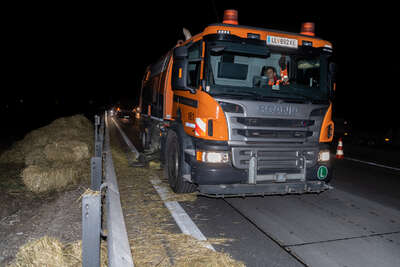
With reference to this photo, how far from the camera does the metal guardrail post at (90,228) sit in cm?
295

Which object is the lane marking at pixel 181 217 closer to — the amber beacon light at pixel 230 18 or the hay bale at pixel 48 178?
the hay bale at pixel 48 178

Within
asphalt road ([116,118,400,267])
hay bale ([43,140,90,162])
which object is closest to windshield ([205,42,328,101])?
asphalt road ([116,118,400,267])

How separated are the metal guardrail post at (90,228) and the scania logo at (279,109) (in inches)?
132

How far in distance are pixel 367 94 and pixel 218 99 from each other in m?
25.3

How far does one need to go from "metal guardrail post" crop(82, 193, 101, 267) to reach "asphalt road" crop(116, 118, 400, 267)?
5.93 ft

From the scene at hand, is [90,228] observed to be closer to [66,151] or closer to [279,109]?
[279,109]

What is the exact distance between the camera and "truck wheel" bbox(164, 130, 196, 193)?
6.27m

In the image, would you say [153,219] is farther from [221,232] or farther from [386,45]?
[386,45]

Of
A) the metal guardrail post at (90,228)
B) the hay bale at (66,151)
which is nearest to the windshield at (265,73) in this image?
the metal guardrail post at (90,228)

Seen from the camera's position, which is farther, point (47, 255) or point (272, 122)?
point (272, 122)

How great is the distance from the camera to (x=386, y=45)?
86.1ft

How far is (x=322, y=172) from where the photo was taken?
5984mm

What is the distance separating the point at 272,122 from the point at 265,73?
1.06m

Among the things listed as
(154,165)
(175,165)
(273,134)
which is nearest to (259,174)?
(273,134)
